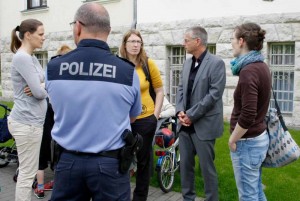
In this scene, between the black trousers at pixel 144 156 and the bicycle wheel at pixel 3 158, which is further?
the bicycle wheel at pixel 3 158

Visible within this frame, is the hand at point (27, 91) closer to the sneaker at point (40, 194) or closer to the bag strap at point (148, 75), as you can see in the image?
the bag strap at point (148, 75)

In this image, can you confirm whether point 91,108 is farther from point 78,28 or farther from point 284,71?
point 284,71

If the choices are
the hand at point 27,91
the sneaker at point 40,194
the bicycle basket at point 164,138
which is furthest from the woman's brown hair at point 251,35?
the sneaker at point 40,194

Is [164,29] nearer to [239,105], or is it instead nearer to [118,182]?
[239,105]

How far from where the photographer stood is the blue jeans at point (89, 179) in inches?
90.7

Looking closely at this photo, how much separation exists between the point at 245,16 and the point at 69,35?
6469 millimetres

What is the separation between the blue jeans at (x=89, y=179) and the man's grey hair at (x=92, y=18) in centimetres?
79

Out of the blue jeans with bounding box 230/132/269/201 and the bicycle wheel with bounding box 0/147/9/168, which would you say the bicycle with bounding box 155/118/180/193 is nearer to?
the blue jeans with bounding box 230/132/269/201

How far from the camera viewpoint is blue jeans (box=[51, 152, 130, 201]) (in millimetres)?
2303

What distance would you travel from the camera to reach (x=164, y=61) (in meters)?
11.0

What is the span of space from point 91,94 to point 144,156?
2.12 metres

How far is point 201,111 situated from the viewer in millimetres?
4004

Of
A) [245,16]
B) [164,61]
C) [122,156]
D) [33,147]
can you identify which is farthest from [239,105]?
[164,61]

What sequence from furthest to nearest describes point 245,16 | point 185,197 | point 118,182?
point 245,16 < point 185,197 < point 118,182
